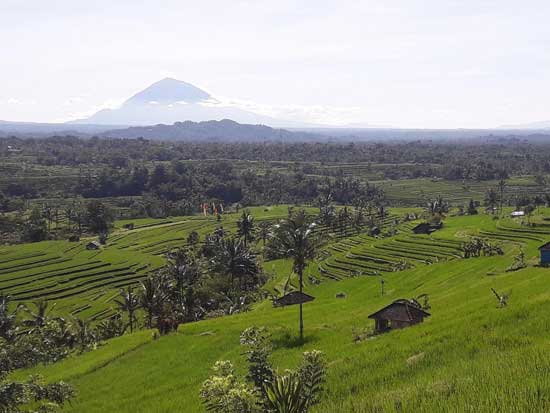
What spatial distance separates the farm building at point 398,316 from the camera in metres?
30.5

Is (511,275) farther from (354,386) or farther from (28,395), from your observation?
(28,395)

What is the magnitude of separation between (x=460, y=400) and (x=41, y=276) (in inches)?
2926

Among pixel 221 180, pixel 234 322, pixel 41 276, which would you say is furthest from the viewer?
pixel 221 180

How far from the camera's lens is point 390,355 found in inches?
848

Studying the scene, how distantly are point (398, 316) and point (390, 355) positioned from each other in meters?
9.52

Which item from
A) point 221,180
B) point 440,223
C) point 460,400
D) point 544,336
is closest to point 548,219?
point 440,223

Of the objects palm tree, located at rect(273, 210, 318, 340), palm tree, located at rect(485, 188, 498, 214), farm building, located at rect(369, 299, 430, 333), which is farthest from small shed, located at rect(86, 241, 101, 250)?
palm tree, located at rect(485, 188, 498, 214)

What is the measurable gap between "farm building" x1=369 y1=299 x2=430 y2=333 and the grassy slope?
3.55ft

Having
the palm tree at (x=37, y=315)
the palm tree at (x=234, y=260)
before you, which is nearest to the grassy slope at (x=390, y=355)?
the palm tree at (x=234, y=260)

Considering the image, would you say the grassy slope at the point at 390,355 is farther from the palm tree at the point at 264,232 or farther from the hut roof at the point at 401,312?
the palm tree at the point at 264,232

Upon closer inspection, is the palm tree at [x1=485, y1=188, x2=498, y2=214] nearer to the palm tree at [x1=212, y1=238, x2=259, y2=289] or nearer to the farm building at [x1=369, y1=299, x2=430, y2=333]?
the palm tree at [x1=212, y1=238, x2=259, y2=289]

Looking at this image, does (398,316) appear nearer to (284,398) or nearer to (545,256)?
(284,398)

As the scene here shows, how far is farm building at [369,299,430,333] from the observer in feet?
100

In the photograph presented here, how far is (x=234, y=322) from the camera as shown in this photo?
41.9 metres
